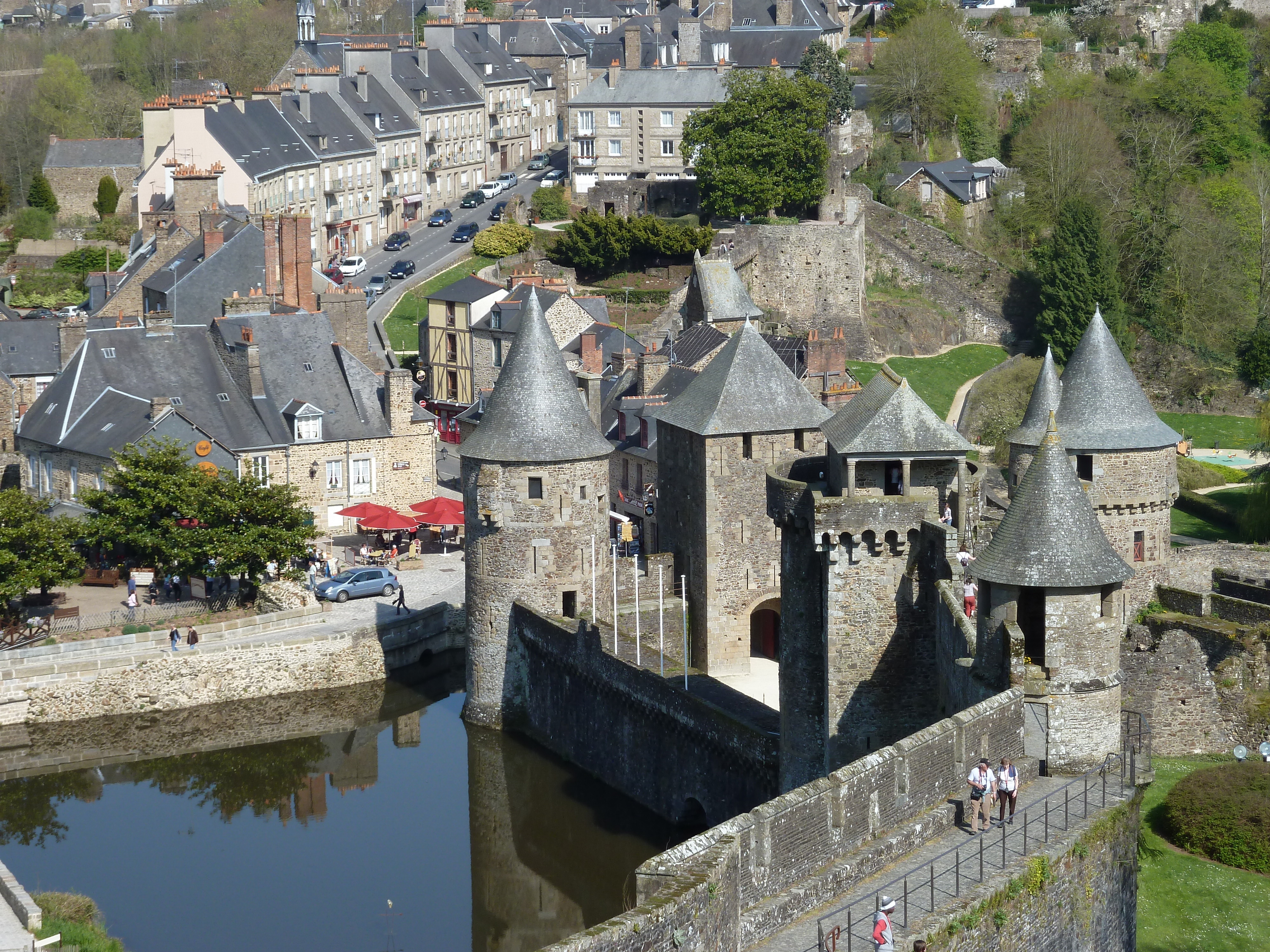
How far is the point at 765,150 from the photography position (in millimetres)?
74188

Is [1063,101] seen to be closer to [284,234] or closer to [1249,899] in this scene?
[284,234]

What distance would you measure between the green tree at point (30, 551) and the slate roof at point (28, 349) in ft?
48.0

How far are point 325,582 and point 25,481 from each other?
36.7 ft

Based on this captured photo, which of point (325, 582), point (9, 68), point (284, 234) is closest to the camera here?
point (325, 582)

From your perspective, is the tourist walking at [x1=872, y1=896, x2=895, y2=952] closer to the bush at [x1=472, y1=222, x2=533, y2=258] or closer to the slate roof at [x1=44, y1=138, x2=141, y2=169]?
the bush at [x1=472, y1=222, x2=533, y2=258]

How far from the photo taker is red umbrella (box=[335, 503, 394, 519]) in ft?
169

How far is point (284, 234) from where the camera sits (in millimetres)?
60406

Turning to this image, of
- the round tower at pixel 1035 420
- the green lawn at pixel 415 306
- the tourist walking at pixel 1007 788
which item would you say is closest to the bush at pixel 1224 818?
the tourist walking at pixel 1007 788

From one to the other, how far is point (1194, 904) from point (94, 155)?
6821cm

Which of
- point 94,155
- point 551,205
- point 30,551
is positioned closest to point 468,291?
point 551,205

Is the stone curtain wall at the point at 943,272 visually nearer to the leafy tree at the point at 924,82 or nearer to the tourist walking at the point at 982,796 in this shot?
the leafy tree at the point at 924,82

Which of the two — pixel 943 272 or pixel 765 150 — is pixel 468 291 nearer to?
pixel 765 150

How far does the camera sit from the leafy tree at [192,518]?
45.5 meters

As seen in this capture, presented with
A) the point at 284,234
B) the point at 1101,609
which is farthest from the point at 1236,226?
the point at 1101,609
